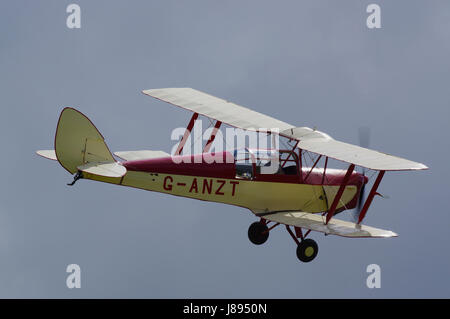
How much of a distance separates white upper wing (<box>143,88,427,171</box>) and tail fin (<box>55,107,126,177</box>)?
347 cm

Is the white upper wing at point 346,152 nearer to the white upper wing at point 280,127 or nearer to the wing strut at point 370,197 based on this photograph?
the white upper wing at point 280,127

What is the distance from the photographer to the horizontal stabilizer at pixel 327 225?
2586 cm

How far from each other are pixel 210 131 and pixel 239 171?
1749 mm

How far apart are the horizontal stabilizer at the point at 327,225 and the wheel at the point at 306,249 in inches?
21.0

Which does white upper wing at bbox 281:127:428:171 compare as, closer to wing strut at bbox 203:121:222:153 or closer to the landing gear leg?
wing strut at bbox 203:121:222:153

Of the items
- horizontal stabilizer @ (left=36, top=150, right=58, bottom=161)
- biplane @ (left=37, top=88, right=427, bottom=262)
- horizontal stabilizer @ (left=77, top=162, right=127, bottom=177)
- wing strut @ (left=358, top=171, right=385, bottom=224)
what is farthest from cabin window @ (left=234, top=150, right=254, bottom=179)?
horizontal stabilizer @ (left=36, top=150, right=58, bottom=161)

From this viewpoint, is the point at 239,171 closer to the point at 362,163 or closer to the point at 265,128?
the point at 265,128

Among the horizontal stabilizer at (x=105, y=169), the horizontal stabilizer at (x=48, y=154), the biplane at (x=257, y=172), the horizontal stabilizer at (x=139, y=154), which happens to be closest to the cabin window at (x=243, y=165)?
the biplane at (x=257, y=172)

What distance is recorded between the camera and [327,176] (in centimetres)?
2784

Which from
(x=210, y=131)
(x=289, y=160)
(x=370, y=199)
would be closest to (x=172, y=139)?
(x=210, y=131)

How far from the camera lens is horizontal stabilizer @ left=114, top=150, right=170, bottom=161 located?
92.9ft

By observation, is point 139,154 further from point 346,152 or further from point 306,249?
point 346,152

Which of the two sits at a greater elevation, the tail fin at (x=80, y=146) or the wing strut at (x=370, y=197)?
the tail fin at (x=80, y=146)

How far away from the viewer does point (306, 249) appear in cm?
2700
